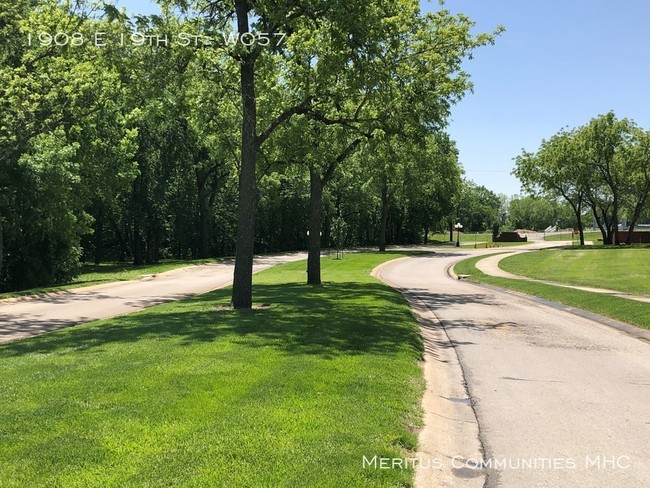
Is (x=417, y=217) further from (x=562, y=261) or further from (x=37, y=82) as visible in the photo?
(x=37, y=82)

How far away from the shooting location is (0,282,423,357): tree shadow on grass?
8922 millimetres

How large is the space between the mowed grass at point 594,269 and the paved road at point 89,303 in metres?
17.9

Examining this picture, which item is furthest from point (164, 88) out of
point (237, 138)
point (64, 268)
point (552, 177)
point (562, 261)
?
point (552, 177)

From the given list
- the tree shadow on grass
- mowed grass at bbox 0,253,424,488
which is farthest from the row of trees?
mowed grass at bbox 0,253,424,488

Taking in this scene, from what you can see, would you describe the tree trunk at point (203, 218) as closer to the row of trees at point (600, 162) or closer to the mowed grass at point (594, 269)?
the mowed grass at point (594, 269)

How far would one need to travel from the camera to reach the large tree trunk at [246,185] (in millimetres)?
13234

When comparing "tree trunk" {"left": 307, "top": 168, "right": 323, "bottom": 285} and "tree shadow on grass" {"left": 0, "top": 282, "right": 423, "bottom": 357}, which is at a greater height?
"tree trunk" {"left": 307, "top": 168, "right": 323, "bottom": 285}

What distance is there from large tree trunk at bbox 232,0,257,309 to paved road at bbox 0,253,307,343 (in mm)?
3919

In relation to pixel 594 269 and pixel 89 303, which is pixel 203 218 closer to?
pixel 89 303

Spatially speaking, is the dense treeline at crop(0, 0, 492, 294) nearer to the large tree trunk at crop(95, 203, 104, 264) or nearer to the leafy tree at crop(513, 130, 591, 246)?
the large tree trunk at crop(95, 203, 104, 264)

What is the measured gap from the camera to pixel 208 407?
17.2 ft

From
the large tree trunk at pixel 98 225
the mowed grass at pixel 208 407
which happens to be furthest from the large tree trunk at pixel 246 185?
the large tree trunk at pixel 98 225

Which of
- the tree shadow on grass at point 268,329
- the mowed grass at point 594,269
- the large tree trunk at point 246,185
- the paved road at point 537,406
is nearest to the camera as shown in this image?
the paved road at point 537,406

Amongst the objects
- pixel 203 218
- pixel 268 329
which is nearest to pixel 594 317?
pixel 268 329
